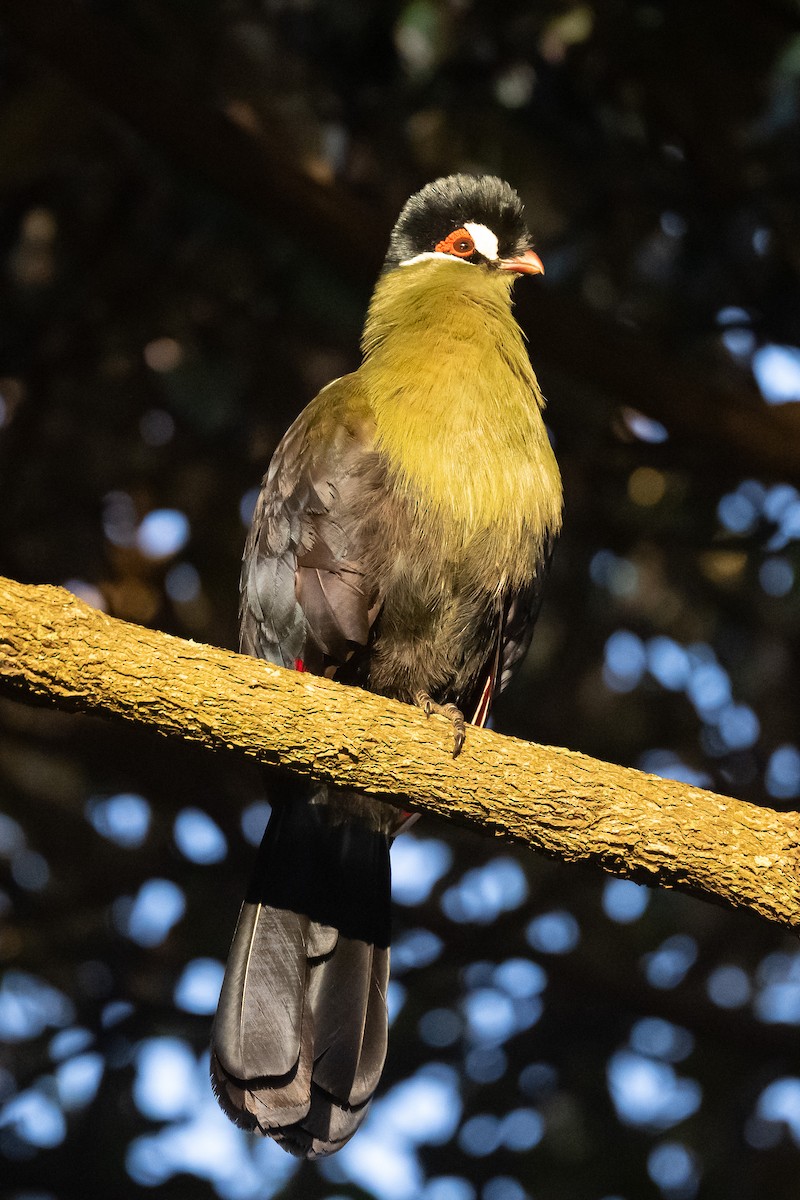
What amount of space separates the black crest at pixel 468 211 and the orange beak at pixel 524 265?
6 cm

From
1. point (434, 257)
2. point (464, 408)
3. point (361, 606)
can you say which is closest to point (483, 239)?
point (434, 257)

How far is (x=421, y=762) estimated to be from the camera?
218 cm

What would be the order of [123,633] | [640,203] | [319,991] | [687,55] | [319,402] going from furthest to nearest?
[640,203]
[687,55]
[319,402]
[319,991]
[123,633]

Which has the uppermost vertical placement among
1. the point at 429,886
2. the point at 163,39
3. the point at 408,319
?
the point at 163,39

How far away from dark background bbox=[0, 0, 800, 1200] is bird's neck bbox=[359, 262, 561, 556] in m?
0.45

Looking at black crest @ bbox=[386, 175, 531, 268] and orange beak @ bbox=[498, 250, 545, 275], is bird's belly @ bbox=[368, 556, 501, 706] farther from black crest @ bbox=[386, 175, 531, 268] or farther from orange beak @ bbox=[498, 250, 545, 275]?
black crest @ bbox=[386, 175, 531, 268]

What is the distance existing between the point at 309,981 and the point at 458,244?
1.85m

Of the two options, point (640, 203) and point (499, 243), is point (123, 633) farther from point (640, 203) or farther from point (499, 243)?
point (640, 203)

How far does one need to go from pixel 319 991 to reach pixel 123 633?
1.09 metres

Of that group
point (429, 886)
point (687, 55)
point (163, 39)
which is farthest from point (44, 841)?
point (687, 55)

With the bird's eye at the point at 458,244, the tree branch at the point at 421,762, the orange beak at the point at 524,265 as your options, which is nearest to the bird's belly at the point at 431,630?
the tree branch at the point at 421,762

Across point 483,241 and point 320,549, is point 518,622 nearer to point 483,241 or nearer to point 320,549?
point 320,549

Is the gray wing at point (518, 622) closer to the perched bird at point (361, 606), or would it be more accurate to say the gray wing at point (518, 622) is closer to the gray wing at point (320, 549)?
the perched bird at point (361, 606)

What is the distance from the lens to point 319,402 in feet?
9.90
